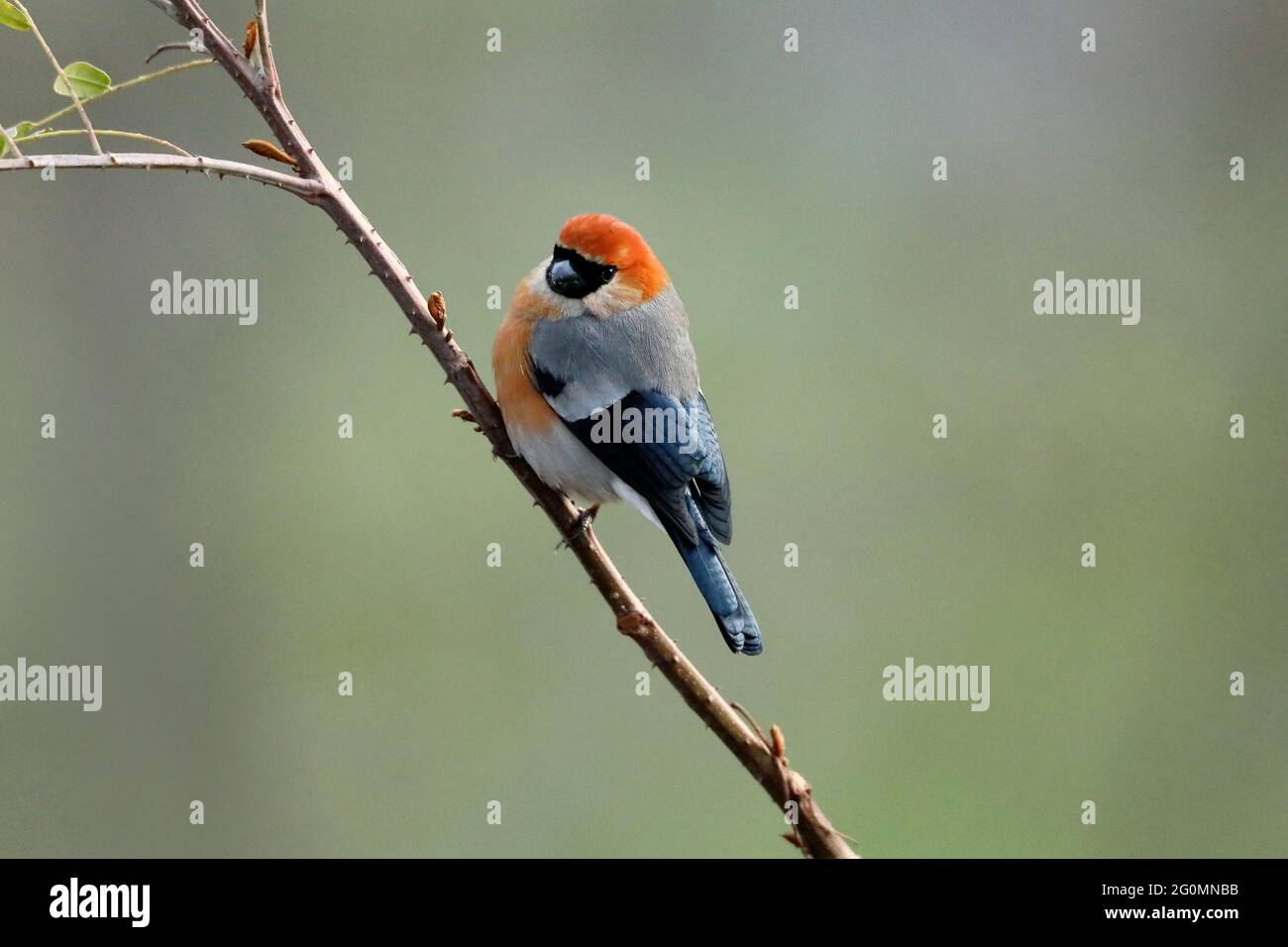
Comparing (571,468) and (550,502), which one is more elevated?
(571,468)

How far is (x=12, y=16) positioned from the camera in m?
1.74

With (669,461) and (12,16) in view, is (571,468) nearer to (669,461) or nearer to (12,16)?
(669,461)

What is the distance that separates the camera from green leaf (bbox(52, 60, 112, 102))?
1837 millimetres

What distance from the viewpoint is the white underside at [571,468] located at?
9.75ft

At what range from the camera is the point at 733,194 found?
6.14m

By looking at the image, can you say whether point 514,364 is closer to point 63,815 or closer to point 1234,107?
point 63,815

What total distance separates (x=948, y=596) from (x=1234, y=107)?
323 cm

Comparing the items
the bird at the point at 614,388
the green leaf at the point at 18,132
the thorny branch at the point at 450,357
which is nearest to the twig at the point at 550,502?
the thorny branch at the point at 450,357

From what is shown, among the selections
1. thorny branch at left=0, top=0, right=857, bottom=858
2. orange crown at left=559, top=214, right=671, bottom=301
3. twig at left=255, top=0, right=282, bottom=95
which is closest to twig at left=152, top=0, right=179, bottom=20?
thorny branch at left=0, top=0, right=857, bottom=858

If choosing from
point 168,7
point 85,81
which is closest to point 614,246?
point 168,7

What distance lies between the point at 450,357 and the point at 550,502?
41 centimetres

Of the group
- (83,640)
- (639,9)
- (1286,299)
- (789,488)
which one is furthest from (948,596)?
(83,640)

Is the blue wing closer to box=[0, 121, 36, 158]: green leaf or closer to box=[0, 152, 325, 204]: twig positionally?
box=[0, 152, 325, 204]: twig

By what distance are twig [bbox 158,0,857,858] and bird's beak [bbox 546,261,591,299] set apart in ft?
2.12
